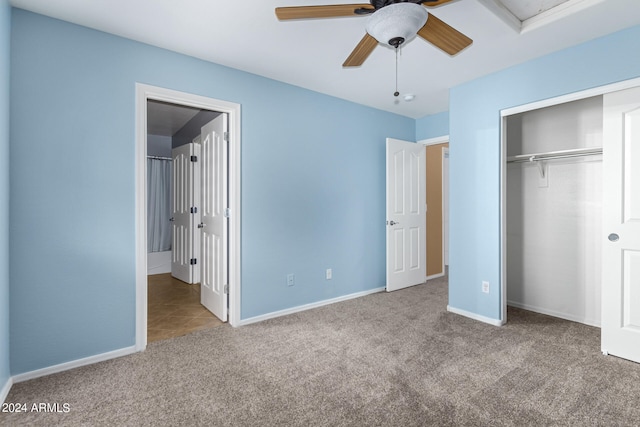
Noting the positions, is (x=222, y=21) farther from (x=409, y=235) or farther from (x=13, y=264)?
(x=409, y=235)

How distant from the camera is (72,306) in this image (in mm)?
2221

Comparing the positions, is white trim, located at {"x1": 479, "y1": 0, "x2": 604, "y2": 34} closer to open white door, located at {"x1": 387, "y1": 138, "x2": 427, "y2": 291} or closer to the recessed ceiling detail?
the recessed ceiling detail

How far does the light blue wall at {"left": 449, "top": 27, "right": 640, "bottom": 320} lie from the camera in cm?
249

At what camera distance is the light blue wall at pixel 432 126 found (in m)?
4.25

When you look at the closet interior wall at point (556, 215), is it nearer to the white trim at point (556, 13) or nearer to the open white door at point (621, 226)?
the open white door at point (621, 226)

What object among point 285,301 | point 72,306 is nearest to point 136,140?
point 72,306

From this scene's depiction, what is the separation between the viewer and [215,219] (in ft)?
10.6

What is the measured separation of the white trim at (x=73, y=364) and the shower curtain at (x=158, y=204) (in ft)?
10.5

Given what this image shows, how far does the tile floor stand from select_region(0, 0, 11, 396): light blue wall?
3.08 ft

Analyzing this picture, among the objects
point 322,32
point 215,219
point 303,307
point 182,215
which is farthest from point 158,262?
point 322,32

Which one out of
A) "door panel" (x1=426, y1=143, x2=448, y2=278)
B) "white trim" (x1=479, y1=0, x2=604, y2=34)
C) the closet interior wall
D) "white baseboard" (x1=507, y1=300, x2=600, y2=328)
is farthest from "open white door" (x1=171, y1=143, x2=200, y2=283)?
"white baseboard" (x1=507, y1=300, x2=600, y2=328)

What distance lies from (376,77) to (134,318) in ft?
10.0

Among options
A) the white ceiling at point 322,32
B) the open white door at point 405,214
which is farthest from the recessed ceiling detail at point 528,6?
the open white door at point 405,214

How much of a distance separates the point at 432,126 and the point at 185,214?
3809 millimetres
